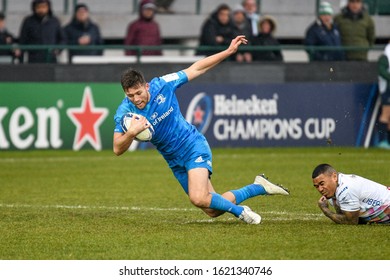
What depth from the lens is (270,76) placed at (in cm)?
2283

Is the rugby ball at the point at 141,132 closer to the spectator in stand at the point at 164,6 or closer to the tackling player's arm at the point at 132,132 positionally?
the tackling player's arm at the point at 132,132

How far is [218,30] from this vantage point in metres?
23.4

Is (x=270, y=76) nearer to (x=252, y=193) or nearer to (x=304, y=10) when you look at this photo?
(x=304, y=10)

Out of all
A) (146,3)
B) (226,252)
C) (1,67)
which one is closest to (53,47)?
(1,67)

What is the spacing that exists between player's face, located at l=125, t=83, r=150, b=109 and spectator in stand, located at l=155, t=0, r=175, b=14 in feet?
54.7

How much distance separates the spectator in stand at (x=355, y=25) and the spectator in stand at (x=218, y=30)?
8.29 feet

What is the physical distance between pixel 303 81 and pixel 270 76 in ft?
2.24

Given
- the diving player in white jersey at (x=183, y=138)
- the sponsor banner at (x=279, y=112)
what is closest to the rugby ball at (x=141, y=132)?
the diving player in white jersey at (x=183, y=138)

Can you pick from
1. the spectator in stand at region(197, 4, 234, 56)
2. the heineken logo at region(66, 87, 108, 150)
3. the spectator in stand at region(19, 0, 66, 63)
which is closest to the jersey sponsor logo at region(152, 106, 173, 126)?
the heineken logo at region(66, 87, 108, 150)

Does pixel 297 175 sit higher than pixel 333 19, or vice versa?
pixel 333 19

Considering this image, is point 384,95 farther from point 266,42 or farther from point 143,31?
point 143,31

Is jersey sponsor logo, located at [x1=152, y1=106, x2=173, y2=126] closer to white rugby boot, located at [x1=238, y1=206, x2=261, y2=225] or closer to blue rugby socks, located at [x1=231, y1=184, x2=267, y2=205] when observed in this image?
blue rugby socks, located at [x1=231, y1=184, x2=267, y2=205]

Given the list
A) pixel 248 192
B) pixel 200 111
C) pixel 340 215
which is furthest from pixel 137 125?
pixel 200 111
